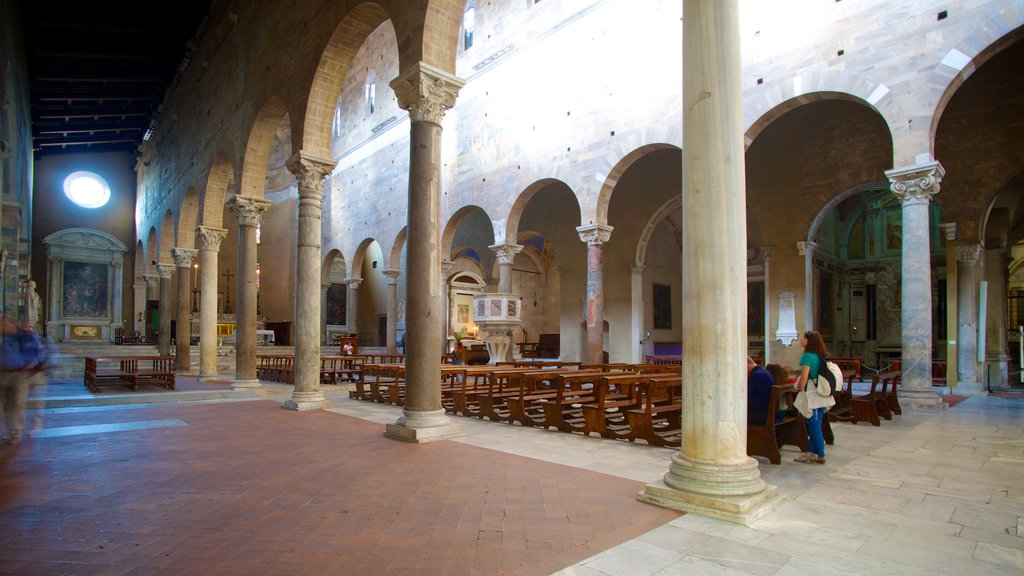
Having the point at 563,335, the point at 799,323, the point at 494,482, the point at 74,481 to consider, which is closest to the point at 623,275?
the point at 563,335

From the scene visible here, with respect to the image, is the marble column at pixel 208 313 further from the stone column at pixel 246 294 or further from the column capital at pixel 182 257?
the column capital at pixel 182 257

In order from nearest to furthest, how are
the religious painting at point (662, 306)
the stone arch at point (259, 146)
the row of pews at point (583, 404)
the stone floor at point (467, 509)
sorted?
1. the stone floor at point (467, 509)
2. the row of pews at point (583, 404)
3. the stone arch at point (259, 146)
4. the religious painting at point (662, 306)

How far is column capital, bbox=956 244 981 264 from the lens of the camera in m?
14.1

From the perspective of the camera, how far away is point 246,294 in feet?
38.5

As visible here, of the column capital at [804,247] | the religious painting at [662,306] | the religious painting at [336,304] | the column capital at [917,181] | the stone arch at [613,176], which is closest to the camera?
the column capital at [917,181]

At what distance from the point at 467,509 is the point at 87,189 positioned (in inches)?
1308

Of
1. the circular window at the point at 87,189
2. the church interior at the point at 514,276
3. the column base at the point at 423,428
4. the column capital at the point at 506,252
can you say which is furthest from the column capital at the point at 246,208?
the circular window at the point at 87,189

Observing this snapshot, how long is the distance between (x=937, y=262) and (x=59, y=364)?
2764cm

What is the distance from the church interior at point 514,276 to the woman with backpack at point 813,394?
10.3 inches

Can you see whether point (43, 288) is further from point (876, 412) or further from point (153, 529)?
point (876, 412)

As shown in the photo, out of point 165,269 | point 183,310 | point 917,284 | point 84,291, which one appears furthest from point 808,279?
point 84,291

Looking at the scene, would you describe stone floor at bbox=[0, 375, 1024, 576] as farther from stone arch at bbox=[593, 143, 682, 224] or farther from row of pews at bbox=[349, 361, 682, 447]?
stone arch at bbox=[593, 143, 682, 224]

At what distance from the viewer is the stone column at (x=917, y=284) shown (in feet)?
32.7

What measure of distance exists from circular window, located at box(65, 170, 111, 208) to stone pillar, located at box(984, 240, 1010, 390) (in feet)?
119
